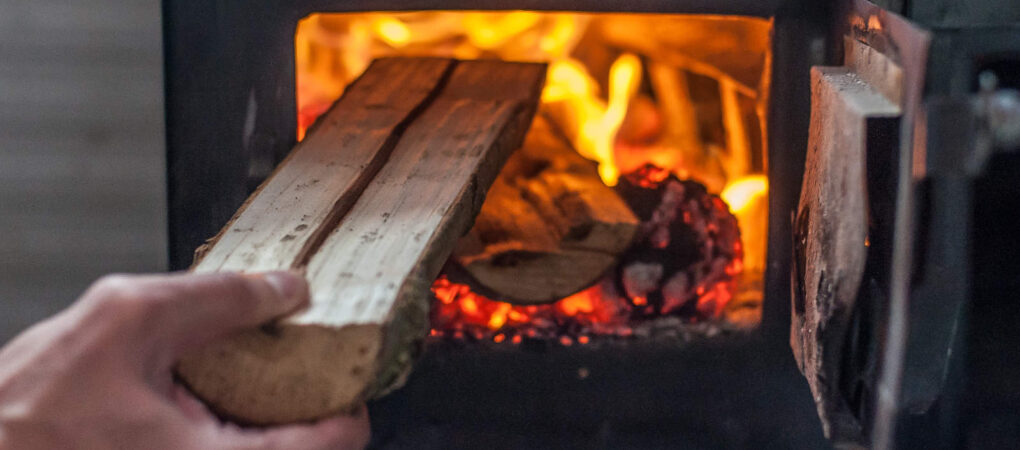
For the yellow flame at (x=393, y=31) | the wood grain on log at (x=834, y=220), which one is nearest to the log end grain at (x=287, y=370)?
the wood grain on log at (x=834, y=220)

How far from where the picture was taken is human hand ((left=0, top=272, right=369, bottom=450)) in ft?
2.17

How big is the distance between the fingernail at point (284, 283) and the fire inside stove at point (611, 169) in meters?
0.52

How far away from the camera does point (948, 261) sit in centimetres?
78

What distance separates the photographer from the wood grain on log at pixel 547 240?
49.1 inches

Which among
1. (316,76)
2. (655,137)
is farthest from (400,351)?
(655,137)

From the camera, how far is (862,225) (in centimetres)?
81

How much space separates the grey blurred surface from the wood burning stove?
0.11ft

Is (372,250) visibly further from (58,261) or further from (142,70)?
(58,261)

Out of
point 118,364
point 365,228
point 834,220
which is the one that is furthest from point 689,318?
point 118,364

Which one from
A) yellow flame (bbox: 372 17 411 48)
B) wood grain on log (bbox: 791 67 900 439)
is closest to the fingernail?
wood grain on log (bbox: 791 67 900 439)

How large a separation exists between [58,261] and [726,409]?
3.22 feet

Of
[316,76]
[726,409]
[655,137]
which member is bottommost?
[726,409]

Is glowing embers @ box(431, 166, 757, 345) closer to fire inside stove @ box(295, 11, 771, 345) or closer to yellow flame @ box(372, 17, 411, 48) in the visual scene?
fire inside stove @ box(295, 11, 771, 345)

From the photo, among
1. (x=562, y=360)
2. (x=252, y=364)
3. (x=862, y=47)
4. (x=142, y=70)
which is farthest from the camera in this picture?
(x=562, y=360)
